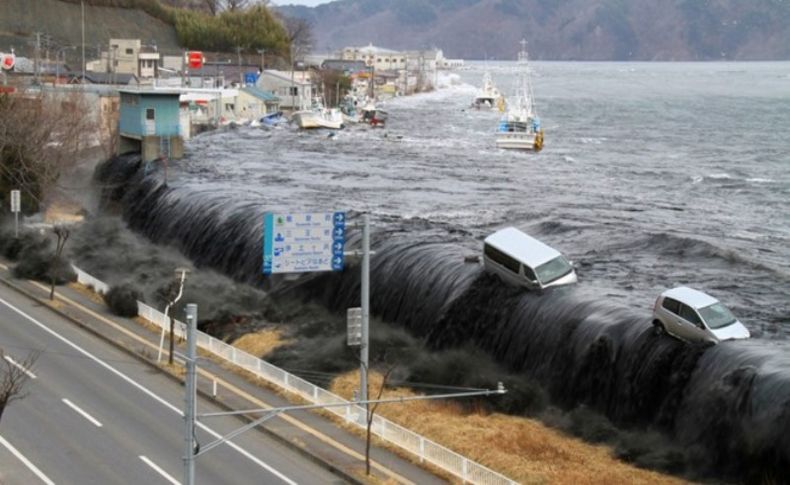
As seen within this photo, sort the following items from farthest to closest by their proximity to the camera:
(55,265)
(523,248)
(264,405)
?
(55,265), (523,248), (264,405)

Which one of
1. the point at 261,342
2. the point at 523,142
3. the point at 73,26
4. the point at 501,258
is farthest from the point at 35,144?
the point at 73,26

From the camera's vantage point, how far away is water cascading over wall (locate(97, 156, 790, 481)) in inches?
1085

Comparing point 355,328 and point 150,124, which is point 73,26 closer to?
point 150,124

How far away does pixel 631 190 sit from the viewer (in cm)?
7069

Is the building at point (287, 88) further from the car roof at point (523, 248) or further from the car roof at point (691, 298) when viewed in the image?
the car roof at point (691, 298)

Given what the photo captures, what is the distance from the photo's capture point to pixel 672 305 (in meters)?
31.1

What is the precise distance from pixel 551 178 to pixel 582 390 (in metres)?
45.1

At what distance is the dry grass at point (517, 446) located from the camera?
1030 inches

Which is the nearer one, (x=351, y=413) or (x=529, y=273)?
(x=351, y=413)

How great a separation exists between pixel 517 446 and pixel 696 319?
607cm

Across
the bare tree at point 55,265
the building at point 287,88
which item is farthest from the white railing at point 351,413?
the building at point 287,88

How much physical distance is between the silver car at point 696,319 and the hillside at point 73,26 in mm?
122336

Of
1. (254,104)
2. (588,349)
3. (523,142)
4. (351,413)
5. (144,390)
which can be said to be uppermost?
(254,104)

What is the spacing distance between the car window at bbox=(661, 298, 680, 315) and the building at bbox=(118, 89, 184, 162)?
43.2m
